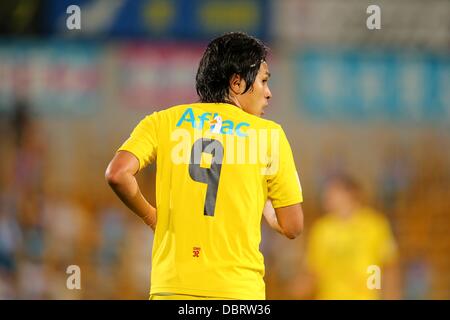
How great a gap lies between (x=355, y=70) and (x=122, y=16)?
216cm

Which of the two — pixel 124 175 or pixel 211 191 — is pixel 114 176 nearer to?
pixel 124 175

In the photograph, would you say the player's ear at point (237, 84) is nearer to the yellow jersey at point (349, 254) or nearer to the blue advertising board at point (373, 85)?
the yellow jersey at point (349, 254)

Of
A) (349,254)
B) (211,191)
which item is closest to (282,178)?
(211,191)

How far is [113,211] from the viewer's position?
874cm

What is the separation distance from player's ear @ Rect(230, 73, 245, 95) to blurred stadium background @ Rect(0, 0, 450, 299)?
5.30 meters

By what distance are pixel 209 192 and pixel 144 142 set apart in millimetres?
253

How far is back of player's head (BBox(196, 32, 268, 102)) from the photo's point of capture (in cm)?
310

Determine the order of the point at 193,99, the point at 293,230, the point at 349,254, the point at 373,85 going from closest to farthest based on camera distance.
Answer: the point at 293,230 < the point at 349,254 < the point at 193,99 < the point at 373,85

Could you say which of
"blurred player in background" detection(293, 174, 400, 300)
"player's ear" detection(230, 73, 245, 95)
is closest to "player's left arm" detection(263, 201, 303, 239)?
"player's ear" detection(230, 73, 245, 95)

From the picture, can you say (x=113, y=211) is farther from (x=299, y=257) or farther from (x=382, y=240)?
(x=382, y=240)

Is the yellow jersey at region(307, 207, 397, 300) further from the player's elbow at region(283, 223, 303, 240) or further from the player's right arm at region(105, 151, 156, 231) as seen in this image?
the player's right arm at region(105, 151, 156, 231)

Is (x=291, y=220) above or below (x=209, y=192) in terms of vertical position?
below

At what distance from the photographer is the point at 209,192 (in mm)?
2934
